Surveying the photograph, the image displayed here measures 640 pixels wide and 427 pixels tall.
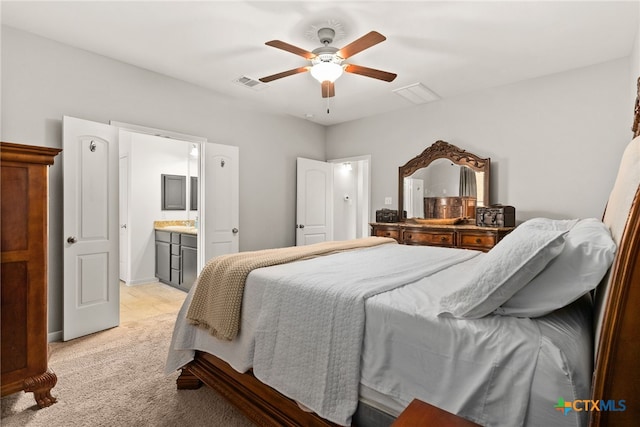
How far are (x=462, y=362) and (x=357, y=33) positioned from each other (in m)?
2.61

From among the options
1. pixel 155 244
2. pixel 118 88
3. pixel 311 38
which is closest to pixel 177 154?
pixel 155 244

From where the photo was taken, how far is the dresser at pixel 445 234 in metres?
3.60

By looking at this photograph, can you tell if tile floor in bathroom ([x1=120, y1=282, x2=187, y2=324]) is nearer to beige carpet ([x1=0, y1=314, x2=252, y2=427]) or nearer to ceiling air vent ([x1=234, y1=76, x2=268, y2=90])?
beige carpet ([x1=0, y1=314, x2=252, y2=427])

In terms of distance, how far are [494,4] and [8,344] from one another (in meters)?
3.76

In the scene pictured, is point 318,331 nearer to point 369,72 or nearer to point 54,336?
point 369,72

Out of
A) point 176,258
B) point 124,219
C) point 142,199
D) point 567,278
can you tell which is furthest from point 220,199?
point 567,278

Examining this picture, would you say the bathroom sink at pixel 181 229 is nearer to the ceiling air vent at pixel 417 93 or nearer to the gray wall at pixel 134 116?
the gray wall at pixel 134 116

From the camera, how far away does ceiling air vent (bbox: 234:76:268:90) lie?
3740 mm

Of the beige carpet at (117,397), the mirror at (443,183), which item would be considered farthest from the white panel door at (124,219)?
the mirror at (443,183)

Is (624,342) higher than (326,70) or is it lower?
lower

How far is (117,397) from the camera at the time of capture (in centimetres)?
196

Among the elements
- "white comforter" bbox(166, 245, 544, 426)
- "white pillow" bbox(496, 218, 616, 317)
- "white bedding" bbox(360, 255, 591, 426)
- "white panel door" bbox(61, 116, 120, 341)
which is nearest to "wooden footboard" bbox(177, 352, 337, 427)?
"white comforter" bbox(166, 245, 544, 426)

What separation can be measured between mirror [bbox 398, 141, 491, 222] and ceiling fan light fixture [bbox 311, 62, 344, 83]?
2.23 m

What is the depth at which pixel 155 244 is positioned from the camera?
5.19 metres
